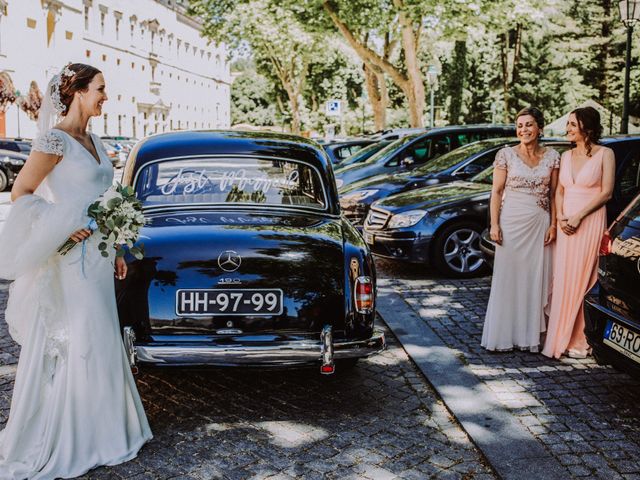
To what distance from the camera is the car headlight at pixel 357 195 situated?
12477 mm

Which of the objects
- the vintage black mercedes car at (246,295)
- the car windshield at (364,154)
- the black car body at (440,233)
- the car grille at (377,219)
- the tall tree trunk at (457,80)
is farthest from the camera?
the tall tree trunk at (457,80)

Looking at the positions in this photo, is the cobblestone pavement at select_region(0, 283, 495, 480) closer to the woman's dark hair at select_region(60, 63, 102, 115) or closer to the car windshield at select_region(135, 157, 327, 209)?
the car windshield at select_region(135, 157, 327, 209)

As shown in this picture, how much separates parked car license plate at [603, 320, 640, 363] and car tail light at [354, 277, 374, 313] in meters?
1.46

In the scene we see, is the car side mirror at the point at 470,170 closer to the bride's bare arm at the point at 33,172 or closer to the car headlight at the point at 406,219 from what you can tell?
the car headlight at the point at 406,219

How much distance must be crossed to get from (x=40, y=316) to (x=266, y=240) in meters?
1.43

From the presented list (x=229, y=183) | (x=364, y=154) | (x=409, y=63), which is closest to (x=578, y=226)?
(x=229, y=183)

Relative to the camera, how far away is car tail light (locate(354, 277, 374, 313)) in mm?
4855

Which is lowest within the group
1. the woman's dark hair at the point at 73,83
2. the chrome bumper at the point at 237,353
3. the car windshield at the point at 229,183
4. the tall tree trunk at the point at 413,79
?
the chrome bumper at the point at 237,353

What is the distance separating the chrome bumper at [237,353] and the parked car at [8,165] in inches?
809

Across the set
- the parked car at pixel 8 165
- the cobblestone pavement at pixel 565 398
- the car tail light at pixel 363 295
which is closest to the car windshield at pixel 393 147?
the cobblestone pavement at pixel 565 398

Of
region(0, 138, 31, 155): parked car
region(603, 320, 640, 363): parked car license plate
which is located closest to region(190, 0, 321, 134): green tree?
region(0, 138, 31, 155): parked car

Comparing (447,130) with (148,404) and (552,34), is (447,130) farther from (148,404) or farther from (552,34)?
(552,34)

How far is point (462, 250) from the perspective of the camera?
9.52 m

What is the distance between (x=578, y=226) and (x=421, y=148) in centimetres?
917
